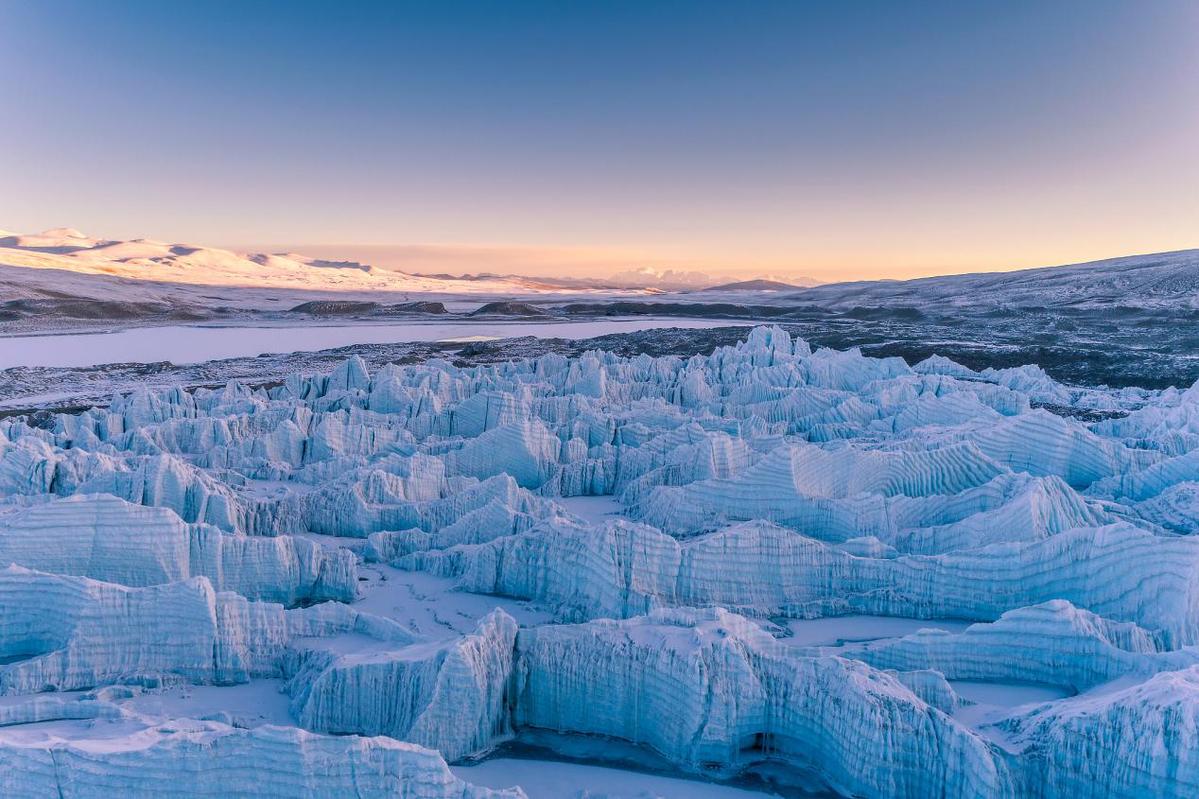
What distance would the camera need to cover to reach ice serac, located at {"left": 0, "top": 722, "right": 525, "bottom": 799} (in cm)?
471

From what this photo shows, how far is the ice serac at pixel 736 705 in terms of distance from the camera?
554 cm

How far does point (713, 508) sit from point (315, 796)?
7468 mm

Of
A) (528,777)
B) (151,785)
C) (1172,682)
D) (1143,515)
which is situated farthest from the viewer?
(1143,515)

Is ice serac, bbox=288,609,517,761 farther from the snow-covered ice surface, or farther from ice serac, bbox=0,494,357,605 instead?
ice serac, bbox=0,494,357,605

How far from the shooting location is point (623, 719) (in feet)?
21.7

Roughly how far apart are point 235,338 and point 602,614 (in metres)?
45.3

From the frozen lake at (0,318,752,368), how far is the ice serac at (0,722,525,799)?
112 feet

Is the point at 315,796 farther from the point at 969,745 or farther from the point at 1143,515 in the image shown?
the point at 1143,515

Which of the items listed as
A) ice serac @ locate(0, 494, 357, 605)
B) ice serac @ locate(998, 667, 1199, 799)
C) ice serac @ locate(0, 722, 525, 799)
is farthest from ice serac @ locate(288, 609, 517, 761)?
ice serac @ locate(998, 667, 1199, 799)

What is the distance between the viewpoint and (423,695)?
20.7ft

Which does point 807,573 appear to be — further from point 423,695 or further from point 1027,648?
point 423,695

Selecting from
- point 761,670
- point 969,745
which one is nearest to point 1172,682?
point 969,745

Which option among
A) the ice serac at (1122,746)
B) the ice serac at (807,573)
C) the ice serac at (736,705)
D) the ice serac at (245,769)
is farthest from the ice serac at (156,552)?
the ice serac at (1122,746)

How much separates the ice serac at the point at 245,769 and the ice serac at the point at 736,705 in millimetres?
1905
